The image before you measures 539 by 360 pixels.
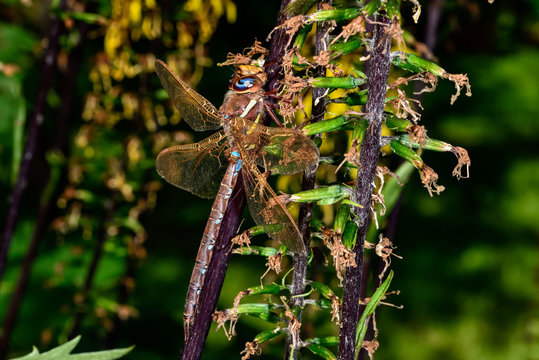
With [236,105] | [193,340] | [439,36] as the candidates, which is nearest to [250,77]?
[236,105]

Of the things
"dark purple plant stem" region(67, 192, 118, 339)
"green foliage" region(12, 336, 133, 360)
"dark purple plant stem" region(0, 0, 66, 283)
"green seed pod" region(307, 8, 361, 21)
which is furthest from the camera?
"dark purple plant stem" region(67, 192, 118, 339)

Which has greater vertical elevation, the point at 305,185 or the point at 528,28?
the point at 528,28

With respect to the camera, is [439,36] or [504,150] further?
[504,150]

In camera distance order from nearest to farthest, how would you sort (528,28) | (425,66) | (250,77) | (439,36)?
(425,66), (250,77), (439,36), (528,28)

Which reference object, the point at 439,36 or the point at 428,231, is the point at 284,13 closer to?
the point at 439,36

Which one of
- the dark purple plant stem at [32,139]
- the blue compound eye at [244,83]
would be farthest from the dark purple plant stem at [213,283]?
the dark purple plant stem at [32,139]

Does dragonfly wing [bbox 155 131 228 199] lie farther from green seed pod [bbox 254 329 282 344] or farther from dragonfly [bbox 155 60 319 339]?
green seed pod [bbox 254 329 282 344]

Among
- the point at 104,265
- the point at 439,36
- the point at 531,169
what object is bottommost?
the point at 104,265

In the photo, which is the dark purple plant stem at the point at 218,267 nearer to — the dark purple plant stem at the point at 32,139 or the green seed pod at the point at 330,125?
the green seed pod at the point at 330,125

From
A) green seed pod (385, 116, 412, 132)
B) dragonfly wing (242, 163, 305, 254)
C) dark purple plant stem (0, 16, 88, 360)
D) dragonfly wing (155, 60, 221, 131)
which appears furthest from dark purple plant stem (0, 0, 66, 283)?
green seed pod (385, 116, 412, 132)
